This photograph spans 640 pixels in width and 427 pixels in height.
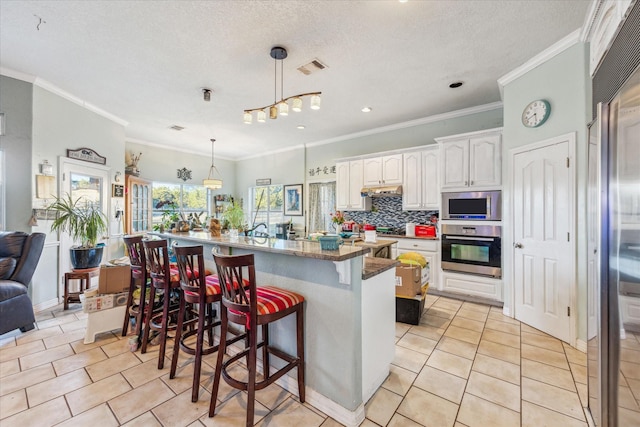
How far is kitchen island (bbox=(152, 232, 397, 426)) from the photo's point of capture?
1624mm

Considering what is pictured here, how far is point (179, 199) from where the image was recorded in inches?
265

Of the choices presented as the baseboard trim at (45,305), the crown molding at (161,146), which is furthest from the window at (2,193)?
the crown molding at (161,146)

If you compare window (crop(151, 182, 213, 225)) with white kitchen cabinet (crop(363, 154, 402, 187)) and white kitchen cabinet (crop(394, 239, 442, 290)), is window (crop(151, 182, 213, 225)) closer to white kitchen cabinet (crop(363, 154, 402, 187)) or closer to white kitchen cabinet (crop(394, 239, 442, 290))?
white kitchen cabinet (crop(363, 154, 402, 187))

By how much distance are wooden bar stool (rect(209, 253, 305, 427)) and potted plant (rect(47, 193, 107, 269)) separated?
10.0ft

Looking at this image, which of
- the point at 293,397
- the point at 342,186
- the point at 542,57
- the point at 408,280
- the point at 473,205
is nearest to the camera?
the point at 293,397

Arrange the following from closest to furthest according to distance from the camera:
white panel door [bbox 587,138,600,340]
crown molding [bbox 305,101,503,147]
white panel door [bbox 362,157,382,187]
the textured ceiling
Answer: white panel door [bbox 587,138,600,340] < the textured ceiling < crown molding [bbox 305,101,503,147] < white panel door [bbox 362,157,382,187]

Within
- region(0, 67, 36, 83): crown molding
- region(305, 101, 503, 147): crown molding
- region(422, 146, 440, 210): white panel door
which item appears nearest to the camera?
region(0, 67, 36, 83): crown molding

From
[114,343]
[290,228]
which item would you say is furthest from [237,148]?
[114,343]

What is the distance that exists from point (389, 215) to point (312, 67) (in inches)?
122

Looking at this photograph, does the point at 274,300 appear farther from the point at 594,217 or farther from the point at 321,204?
the point at 321,204

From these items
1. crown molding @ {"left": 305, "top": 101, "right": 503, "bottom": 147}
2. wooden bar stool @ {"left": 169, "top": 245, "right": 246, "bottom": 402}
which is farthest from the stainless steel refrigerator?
crown molding @ {"left": 305, "top": 101, "right": 503, "bottom": 147}

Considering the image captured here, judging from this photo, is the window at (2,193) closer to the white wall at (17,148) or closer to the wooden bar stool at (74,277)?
the white wall at (17,148)

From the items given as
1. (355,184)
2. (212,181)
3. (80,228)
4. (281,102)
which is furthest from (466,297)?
(80,228)

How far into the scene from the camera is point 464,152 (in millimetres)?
3801
